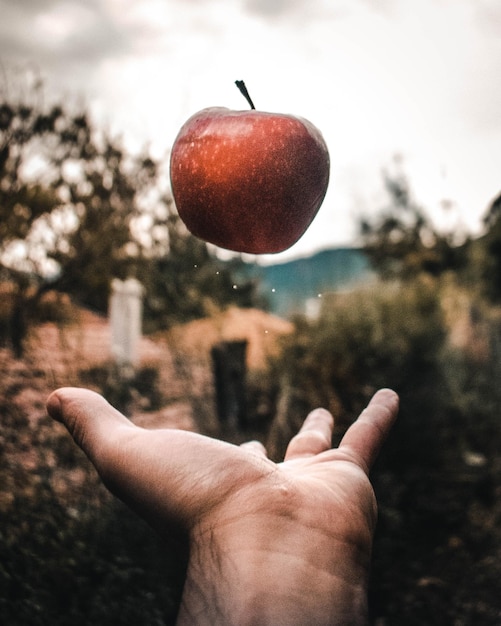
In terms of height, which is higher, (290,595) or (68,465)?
(290,595)

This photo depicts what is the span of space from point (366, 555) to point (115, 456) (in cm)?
46

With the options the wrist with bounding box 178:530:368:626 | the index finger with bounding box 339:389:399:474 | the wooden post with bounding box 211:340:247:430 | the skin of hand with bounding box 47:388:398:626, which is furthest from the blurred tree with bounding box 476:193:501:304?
the wrist with bounding box 178:530:368:626

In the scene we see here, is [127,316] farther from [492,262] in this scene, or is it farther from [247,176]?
[492,262]

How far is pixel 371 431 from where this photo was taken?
4.30ft

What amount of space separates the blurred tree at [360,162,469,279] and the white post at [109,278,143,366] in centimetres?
432

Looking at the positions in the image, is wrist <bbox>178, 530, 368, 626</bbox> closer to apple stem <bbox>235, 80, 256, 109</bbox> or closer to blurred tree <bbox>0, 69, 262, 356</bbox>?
apple stem <bbox>235, 80, 256, 109</bbox>

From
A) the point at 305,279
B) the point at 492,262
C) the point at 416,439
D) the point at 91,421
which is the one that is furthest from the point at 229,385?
the point at 492,262

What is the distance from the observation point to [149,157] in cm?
497

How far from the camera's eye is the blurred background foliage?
2.64 m

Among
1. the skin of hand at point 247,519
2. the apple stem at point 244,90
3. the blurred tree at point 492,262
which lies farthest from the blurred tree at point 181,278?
the blurred tree at point 492,262

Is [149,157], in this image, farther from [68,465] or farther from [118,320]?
[68,465]

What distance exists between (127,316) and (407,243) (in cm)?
620

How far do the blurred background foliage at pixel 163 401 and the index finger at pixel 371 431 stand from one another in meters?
1.49

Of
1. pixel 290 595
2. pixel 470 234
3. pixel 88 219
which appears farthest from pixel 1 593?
pixel 470 234
